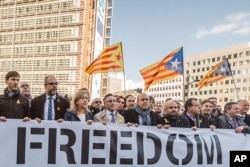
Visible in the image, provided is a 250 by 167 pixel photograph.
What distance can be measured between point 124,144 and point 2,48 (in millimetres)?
63134

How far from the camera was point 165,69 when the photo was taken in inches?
513

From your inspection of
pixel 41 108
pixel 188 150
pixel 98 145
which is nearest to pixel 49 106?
pixel 41 108

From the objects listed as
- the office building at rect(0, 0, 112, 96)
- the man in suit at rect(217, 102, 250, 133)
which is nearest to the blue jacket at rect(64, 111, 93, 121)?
the man in suit at rect(217, 102, 250, 133)

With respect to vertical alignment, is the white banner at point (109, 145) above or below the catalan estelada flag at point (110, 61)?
below

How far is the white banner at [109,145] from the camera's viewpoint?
5094 millimetres

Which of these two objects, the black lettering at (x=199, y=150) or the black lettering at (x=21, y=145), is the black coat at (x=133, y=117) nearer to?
the black lettering at (x=199, y=150)

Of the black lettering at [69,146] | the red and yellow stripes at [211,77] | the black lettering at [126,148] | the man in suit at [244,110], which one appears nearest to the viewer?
the black lettering at [69,146]

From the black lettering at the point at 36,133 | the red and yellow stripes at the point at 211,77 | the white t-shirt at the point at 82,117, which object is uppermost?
the red and yellow stripes at the point at 211,77

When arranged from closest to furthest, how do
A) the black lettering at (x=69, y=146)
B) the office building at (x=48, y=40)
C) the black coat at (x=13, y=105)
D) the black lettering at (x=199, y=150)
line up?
1. the black lettering at (x=69, y=146)
2. the black coat at (x=13, y=105)
3. the black lettering at (x=199, y=150)
4. the office building at (x=48, y=40)

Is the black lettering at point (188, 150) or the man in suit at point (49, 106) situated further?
the man in suit at point (49, 106)

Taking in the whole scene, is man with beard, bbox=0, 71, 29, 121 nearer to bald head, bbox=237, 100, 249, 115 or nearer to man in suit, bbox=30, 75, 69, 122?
man in suit, bbox=30, 75, 69, 122

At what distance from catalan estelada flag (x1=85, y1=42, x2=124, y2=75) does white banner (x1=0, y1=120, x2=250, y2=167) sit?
21.2 feet

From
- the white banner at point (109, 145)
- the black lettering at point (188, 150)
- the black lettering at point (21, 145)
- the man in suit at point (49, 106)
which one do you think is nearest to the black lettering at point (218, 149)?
the white banner at point (109, 145)

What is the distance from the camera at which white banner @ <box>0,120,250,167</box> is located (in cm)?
509
